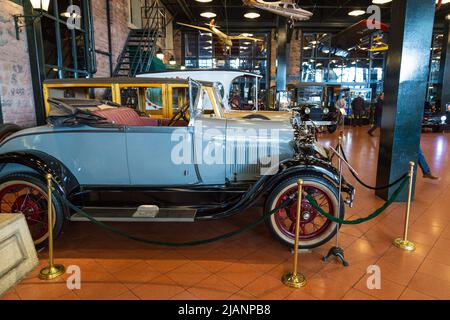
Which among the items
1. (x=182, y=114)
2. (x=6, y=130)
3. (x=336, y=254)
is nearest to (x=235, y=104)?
(x=182, y=114)

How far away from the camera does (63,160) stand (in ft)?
10.8

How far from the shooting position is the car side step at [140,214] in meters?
2.90

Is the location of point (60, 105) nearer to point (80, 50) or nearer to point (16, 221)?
point (16, 221)

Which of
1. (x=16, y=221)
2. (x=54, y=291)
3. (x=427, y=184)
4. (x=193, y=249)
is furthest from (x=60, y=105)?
(x=427, y=184)

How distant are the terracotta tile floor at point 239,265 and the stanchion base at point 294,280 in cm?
5

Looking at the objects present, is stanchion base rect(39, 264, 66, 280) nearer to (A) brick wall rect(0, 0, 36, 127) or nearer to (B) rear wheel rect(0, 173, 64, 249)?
(B) rear wheel rect(0, 173, 64, 249)

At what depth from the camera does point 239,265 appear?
282 centimetres

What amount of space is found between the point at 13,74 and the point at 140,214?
3.98m

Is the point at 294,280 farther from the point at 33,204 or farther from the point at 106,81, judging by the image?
the point at 106,81

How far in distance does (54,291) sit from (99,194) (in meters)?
1.09

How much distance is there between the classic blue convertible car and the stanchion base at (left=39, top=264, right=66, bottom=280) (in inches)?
18.4

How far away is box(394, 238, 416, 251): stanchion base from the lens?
3099 mm

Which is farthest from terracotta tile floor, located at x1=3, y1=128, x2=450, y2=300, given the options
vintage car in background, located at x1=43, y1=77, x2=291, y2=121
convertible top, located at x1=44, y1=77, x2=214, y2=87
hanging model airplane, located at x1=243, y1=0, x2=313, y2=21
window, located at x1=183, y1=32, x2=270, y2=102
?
window, located at x1=183, y1=32, x2=270, y2=102

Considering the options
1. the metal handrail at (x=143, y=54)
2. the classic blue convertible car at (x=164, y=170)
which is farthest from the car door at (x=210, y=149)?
the metal handrail at (x=143, y=54)
